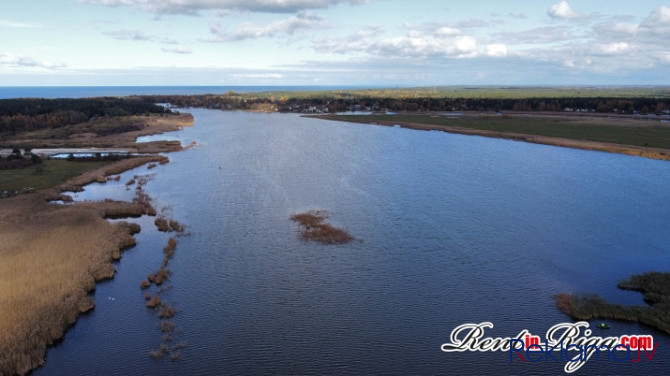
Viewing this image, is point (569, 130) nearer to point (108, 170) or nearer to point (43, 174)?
point (108, 170)

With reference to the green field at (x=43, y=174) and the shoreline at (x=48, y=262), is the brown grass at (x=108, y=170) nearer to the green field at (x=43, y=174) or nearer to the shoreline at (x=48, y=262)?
the green field at (x=43, y=174)

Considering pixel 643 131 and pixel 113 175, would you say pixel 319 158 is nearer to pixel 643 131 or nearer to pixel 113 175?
pixel 113 175

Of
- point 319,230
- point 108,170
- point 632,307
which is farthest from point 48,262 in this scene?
point 108,170

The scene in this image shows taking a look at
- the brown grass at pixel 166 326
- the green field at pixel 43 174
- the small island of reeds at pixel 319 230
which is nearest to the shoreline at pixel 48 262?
the brown grass at pixel 166 326

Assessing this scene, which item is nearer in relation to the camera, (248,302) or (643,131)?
(248,302)

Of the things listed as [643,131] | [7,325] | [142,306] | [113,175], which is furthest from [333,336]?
[643,131]

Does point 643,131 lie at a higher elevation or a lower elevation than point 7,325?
higher
